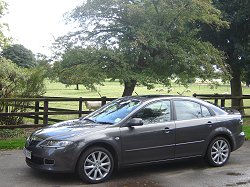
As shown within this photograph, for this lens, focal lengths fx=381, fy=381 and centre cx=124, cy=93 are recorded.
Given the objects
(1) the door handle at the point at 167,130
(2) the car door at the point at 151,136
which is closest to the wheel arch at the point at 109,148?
(2) the car door at the point at 151,136

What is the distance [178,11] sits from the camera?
13.7 meters

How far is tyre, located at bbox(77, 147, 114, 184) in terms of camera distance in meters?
6.76

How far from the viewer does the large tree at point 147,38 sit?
1324 centimetres

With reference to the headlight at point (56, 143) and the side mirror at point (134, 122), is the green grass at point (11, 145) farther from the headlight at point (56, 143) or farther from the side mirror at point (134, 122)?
the side mirror at point (134, 122)

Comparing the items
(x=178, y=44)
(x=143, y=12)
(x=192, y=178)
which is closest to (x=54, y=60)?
(x=143, y=12)

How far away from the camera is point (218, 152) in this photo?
27.5 ft

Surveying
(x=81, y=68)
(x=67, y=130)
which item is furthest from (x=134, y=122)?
(x=81, y=68)

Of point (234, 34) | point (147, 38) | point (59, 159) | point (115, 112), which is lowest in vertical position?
point (59, 159)

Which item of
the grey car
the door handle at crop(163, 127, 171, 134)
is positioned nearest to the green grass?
the grey car

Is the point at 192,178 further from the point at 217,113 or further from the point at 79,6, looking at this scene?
the point at 79,6

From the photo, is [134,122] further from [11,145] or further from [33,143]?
[11,145]

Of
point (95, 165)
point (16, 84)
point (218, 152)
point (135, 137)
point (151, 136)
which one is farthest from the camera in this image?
point (16, 84)

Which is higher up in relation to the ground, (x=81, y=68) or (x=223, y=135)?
(x=81, y=68)

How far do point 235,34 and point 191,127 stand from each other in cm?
1211
